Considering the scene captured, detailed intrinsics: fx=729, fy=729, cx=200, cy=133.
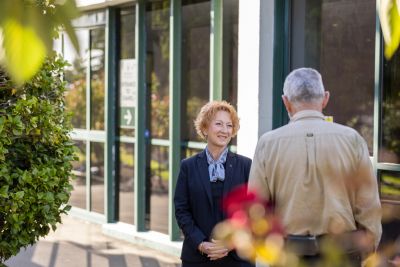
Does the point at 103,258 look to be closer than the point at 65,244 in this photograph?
Yes

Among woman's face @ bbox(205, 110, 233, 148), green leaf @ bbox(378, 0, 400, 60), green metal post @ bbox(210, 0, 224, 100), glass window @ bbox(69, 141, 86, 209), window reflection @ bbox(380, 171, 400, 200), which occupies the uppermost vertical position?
green metal post @ bbox(210, 0, 224, 100)

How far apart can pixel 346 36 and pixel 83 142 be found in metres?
5.60

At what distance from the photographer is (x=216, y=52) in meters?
7.94

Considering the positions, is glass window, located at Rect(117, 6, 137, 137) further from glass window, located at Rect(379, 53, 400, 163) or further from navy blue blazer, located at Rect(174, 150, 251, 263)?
navy blue blazer, located at Rect(174, 150, 251, 263)

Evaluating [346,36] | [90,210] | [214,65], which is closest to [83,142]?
[90,210]

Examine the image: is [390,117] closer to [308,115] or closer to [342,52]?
[342,52]

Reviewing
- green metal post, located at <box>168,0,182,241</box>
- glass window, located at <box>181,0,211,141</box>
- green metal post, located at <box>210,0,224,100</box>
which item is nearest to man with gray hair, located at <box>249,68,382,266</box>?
green metal post, located at <box>210,0,224,100</box>

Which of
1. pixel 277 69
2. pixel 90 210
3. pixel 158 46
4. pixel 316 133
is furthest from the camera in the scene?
pixel 90 210

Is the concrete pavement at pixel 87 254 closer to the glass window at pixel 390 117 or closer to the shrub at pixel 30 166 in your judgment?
the shrub at pixel 30 166

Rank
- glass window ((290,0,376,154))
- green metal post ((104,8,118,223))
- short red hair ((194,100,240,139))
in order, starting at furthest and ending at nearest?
1. green metal post ((104,8,118,223))
2. glass window ((290,0,376,154))
3. short red hair ((194,100,240,139))

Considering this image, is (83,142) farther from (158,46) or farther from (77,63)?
(77,63)

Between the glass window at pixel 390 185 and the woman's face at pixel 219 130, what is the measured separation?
77.7 inches

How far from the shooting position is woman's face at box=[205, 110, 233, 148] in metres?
4.54

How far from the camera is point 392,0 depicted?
90 cm
